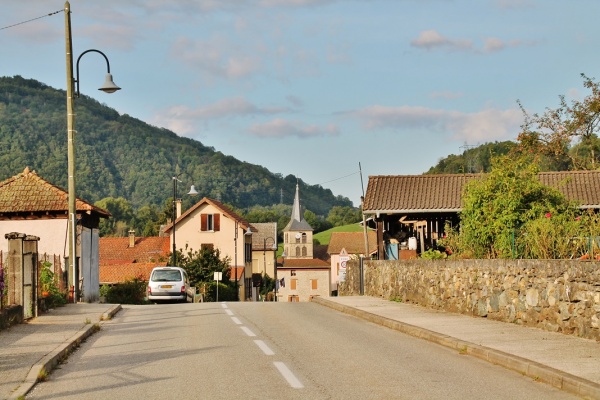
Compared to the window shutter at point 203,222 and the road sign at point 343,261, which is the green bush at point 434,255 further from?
the window shutter at point 203,222

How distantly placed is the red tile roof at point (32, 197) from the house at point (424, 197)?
13882 millimetres

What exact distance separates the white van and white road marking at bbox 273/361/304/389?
84.7 feet

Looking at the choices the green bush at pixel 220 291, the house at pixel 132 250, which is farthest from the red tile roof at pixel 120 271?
the house at pixel 132 250

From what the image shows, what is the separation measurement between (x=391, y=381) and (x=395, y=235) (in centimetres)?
2857

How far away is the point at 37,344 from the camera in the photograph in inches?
580

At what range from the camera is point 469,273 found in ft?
67.8

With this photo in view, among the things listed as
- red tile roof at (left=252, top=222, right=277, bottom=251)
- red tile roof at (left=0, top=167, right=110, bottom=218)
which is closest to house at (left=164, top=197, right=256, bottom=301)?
red tile roof at (left=252, top=222, right=277, bottom=251)

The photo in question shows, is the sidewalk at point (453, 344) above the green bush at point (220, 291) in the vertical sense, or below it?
above

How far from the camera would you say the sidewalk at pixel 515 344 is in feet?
34.5

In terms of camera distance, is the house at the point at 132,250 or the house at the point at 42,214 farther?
the house at the point at 132,250

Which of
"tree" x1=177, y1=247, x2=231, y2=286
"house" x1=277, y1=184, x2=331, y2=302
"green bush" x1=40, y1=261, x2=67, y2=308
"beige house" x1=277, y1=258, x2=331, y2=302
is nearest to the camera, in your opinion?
"green bush" x1=40, y1=261, x2=67, y2=308

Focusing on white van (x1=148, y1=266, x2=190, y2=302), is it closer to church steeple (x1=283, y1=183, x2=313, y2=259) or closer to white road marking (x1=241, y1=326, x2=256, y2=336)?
white road marking (x1=241, y1=326, x2=256, y2=336)

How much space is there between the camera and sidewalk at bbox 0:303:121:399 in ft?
35.4

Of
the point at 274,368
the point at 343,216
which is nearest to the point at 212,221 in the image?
the point at 274,368
